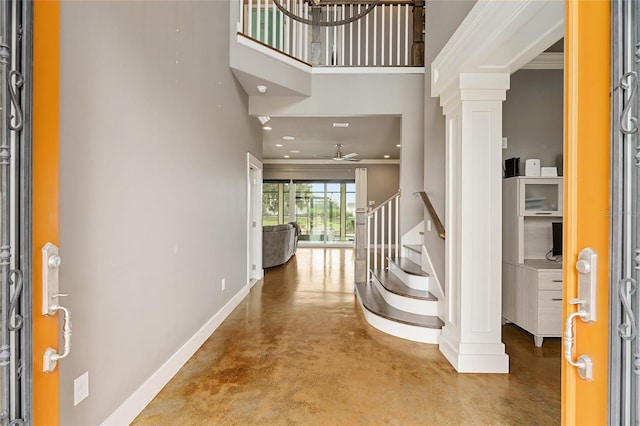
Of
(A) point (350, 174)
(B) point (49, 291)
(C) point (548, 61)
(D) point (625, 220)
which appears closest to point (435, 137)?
(C) point (548, 61)

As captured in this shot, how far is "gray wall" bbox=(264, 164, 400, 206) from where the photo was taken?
34.3ft

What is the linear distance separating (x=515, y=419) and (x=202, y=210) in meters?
2.89

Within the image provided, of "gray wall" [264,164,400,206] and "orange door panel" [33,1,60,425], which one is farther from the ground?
"gray wall" [264,164,400,206]

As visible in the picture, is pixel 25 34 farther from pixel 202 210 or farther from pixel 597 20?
pixel 202 210

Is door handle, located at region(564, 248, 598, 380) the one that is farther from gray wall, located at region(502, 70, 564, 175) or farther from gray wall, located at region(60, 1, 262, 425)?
gray wall, located at region(502, 70, 564, 175)

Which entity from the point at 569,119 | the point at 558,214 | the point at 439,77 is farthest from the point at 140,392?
the point at 558,214

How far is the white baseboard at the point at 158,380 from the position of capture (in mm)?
1863

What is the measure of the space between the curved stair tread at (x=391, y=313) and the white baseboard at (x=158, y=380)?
1.69 meters

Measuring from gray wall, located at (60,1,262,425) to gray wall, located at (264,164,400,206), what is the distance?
24.2ft

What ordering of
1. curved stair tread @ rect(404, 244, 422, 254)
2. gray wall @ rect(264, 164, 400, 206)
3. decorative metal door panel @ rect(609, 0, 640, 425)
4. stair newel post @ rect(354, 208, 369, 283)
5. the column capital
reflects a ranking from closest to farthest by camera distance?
1. decorative metal door panel @ rect(609, 0, 640, 425)
2. the column capital
3. curved stair tread @ rect(404, 244, 422, 254)
4. stair newel post @ rect(354, 208, 369, 283)
5. gray wall @ rect(264, 164, 400, 206)

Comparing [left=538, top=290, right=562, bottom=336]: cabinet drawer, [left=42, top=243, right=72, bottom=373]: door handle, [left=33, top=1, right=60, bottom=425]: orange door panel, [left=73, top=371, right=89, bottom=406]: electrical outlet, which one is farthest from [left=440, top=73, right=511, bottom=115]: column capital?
[left=73, top=371, right=89, bottom=406]: electrical outlet

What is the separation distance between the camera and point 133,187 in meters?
1.96

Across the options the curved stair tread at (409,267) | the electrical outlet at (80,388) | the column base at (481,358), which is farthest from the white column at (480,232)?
the electrical outlet at (80,388)

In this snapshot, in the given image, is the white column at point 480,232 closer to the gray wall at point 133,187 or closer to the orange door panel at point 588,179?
the orange door panel at point 588,179
